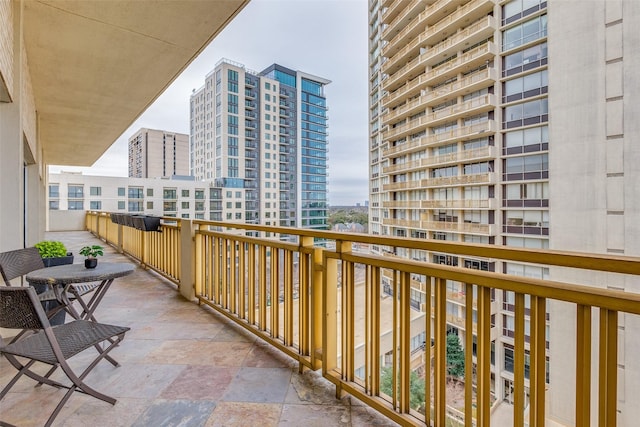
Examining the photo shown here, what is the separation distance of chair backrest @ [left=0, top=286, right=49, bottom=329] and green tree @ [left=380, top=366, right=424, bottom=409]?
1.67m

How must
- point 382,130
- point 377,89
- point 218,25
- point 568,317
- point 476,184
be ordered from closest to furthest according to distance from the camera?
point 568,317, point 218,25, point 476,184, point 382,130, point 377,89

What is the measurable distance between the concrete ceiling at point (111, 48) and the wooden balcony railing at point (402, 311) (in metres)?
1.84

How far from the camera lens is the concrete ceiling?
8.52 feet

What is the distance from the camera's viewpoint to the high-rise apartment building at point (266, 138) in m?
28.1

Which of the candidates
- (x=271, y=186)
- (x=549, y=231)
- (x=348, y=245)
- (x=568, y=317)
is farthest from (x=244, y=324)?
(x=271, y=186)

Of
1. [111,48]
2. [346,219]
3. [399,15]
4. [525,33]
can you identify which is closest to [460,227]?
[346,219]

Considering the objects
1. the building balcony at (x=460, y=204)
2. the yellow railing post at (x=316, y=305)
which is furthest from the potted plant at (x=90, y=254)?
the building balcony at (x=460, y=204)

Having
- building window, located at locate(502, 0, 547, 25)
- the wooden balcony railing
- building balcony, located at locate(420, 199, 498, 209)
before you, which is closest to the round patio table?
the wooden balcony railing

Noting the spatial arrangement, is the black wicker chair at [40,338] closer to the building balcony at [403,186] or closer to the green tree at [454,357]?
the green tree at [454,357]

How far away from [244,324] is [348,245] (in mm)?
1386

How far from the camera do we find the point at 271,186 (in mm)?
30234

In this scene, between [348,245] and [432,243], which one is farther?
[348,245]

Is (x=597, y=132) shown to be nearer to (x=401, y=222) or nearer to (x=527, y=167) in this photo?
(x=527, y=167)

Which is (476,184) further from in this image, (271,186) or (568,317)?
(271,186)
